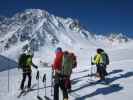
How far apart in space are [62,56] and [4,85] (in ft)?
28.6

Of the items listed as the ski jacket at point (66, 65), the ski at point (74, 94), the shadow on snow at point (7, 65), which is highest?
the shadow on snow at point (7, 65)

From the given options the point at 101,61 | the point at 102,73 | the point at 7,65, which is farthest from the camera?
the point at 7,65

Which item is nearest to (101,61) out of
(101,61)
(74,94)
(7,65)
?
(101,61)

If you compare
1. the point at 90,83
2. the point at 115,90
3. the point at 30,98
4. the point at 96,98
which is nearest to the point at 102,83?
the point at 90,83

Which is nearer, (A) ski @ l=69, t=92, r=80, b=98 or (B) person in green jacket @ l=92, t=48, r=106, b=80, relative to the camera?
(A) ski @ l=69, t=92, r=80, b=98

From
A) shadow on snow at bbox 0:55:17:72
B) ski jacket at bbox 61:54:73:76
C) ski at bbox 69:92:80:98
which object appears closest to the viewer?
ski jacket at bbox 61:54:73:76

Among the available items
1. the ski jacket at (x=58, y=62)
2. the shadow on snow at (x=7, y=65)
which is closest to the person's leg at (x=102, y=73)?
the ski jacket at (x=58, y=62)

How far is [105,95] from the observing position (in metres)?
14.4

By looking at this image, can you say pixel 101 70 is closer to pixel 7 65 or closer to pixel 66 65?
pixel 66 65

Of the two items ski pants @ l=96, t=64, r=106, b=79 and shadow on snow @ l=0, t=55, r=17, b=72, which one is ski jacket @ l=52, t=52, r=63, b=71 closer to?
ski pants @ l=96, t=64, r=106, b=79

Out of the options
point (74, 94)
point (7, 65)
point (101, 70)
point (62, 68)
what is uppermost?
point (7, 65)

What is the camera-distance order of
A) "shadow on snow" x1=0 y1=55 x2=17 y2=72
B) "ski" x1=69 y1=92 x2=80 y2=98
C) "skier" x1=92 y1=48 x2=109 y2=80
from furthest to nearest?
"shadow on snow" x1=0 y1=55 x2=17 y2=72 → "skier" x1=92 y1=48 x2=109 y2=80 → "ski" x1=69 y1=92 x2=80 y2=98

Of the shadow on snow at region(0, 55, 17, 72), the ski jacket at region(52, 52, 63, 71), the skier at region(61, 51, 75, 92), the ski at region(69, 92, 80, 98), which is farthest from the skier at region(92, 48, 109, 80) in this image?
the shadow on snow at region(0, 55, 17, 72)

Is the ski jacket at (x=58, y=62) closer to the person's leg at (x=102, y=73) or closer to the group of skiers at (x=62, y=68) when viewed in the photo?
the group of skiers at (x=62, y=68)
